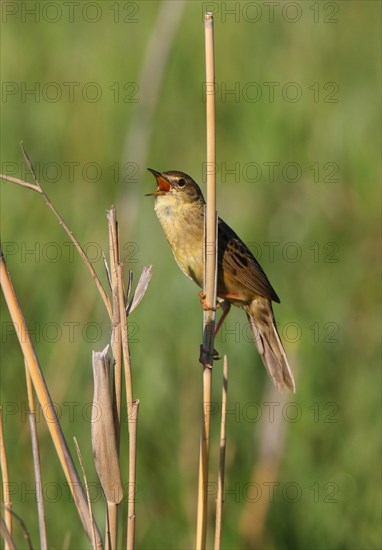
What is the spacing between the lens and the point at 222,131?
261 inches

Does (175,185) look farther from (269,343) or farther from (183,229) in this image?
(269,343)

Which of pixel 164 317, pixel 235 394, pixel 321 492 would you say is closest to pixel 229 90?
pixel 164 317

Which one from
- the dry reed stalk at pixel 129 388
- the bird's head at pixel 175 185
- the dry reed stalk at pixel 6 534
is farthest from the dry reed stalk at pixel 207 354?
the bird's head at pixel 175 185

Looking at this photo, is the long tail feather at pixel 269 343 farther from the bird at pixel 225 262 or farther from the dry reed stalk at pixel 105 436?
the dry reed stalk at pixel 105 436

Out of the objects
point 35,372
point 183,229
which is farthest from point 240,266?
point 35,372

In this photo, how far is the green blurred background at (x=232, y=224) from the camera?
13.4 feet

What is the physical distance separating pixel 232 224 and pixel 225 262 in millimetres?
1381

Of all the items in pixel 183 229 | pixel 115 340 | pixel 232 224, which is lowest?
pixel 115 340

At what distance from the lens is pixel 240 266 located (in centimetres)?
421

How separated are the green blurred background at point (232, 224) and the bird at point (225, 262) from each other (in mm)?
311

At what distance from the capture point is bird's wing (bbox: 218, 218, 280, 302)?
4180mm

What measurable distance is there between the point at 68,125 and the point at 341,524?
→ 3596 mm

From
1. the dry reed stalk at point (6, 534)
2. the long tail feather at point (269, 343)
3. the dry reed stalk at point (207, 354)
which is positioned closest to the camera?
the dry reed stalk at point (6, 534)

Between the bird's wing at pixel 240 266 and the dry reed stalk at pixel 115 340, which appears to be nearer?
the dry reed stalk at pixel 115 340
